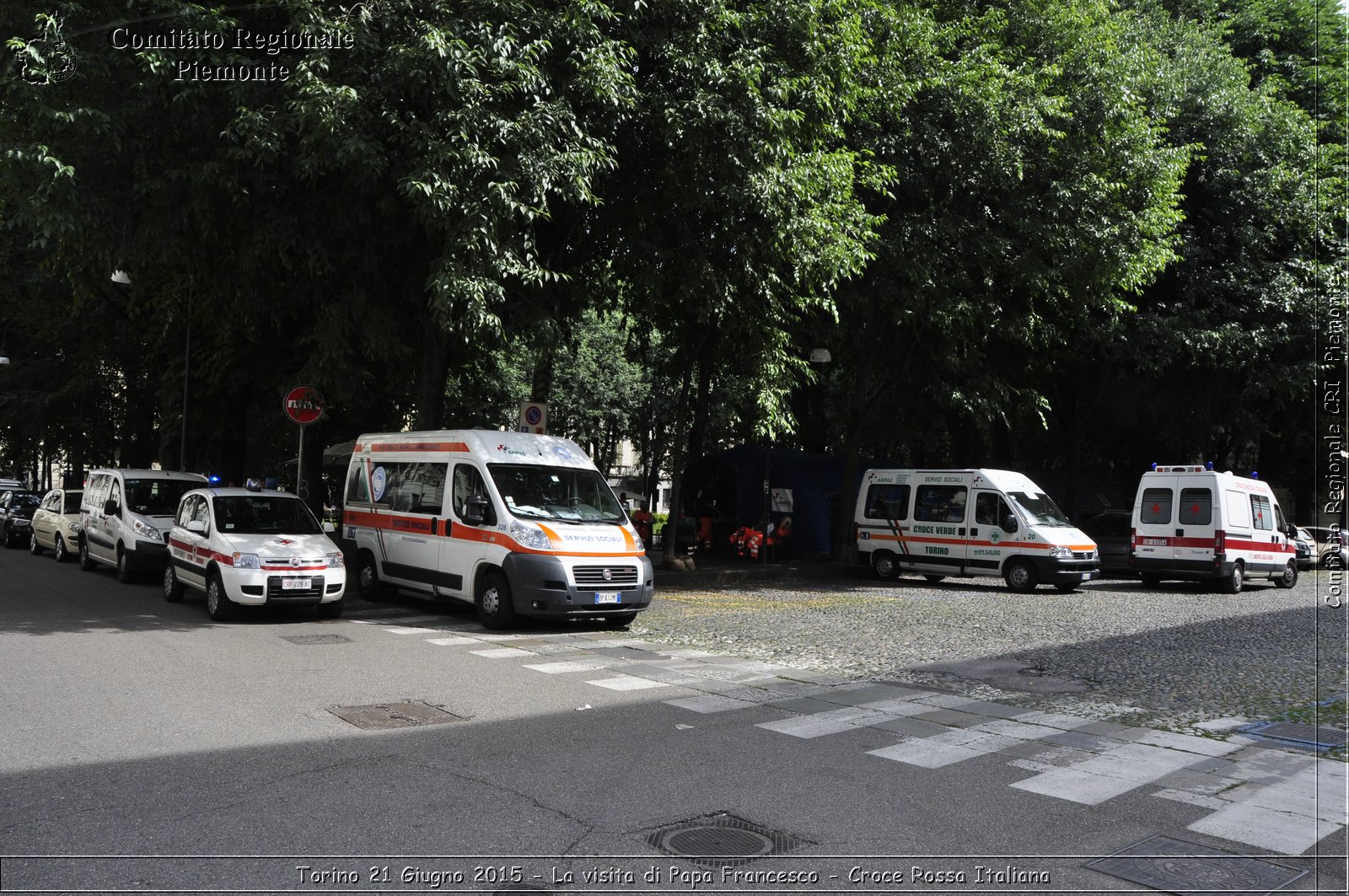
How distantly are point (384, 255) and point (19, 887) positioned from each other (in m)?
12.5

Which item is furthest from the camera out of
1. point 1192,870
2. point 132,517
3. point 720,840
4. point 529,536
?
point 132,517

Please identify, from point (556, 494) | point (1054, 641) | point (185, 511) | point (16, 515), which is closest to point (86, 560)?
point (185, 511)

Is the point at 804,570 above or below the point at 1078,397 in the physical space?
below

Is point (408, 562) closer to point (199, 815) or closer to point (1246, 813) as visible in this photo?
point (199, 815)

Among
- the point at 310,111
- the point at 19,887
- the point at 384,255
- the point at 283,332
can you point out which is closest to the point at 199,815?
the point at 19,887

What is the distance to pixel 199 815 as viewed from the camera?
5172mm

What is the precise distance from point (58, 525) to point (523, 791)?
1965cm

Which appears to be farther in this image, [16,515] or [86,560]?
[16,515]

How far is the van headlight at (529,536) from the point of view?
12.5 m

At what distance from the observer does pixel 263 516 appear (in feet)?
45.0

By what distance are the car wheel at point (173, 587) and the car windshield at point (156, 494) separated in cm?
310

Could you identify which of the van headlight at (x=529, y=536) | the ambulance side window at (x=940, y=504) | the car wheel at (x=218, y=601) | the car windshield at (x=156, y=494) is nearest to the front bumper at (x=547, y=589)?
the van headlight at (x=529, y=536)

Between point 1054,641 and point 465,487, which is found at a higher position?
point 465,487

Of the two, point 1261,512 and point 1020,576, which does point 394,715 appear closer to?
point 1020,576
